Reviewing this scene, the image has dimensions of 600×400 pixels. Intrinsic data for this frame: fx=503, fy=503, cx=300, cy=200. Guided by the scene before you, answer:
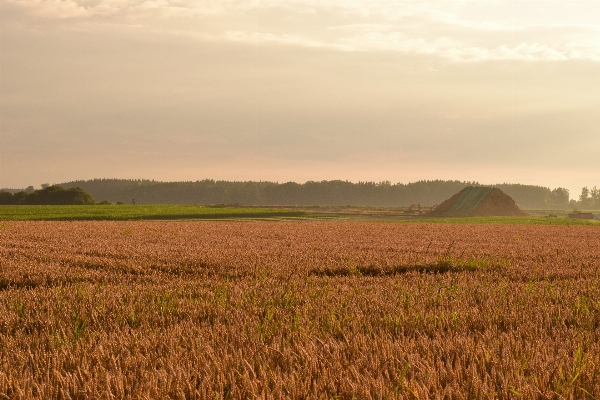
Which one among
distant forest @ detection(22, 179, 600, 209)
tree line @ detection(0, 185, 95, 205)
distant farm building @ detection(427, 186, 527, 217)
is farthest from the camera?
distant forest @ detection(22, 179, 600, 209)

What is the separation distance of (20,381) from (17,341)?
4.87ft

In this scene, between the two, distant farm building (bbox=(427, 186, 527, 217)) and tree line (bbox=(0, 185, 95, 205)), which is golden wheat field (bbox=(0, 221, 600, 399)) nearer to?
distant farm building (bbox=(427, 186, 527, 217))

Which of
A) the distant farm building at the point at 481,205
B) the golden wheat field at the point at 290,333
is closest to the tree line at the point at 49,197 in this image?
the distant farm building at the point at 481,205

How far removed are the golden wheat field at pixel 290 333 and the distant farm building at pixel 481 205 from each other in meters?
71.8

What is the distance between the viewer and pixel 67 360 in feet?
14.0

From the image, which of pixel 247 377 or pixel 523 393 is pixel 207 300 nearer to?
pixel 247 377

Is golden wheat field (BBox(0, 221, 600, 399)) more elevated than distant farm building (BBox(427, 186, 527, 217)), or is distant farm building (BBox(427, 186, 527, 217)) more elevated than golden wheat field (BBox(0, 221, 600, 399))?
distant farm building (BBox(427, 186, 527, 217))

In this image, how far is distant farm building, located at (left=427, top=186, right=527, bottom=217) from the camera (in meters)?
79.9

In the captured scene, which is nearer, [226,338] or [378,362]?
[378,362]

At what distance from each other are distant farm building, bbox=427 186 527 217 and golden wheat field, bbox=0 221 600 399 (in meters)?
71.8

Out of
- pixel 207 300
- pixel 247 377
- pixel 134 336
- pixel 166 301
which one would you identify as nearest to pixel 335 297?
pixel 207 300

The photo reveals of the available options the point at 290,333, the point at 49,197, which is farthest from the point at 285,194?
the point at 290,333

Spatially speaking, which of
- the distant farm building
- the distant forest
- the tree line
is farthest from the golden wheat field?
the distant forest

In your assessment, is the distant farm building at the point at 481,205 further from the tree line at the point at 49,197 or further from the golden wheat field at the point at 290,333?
the golden wheat field at the point at 290,333
